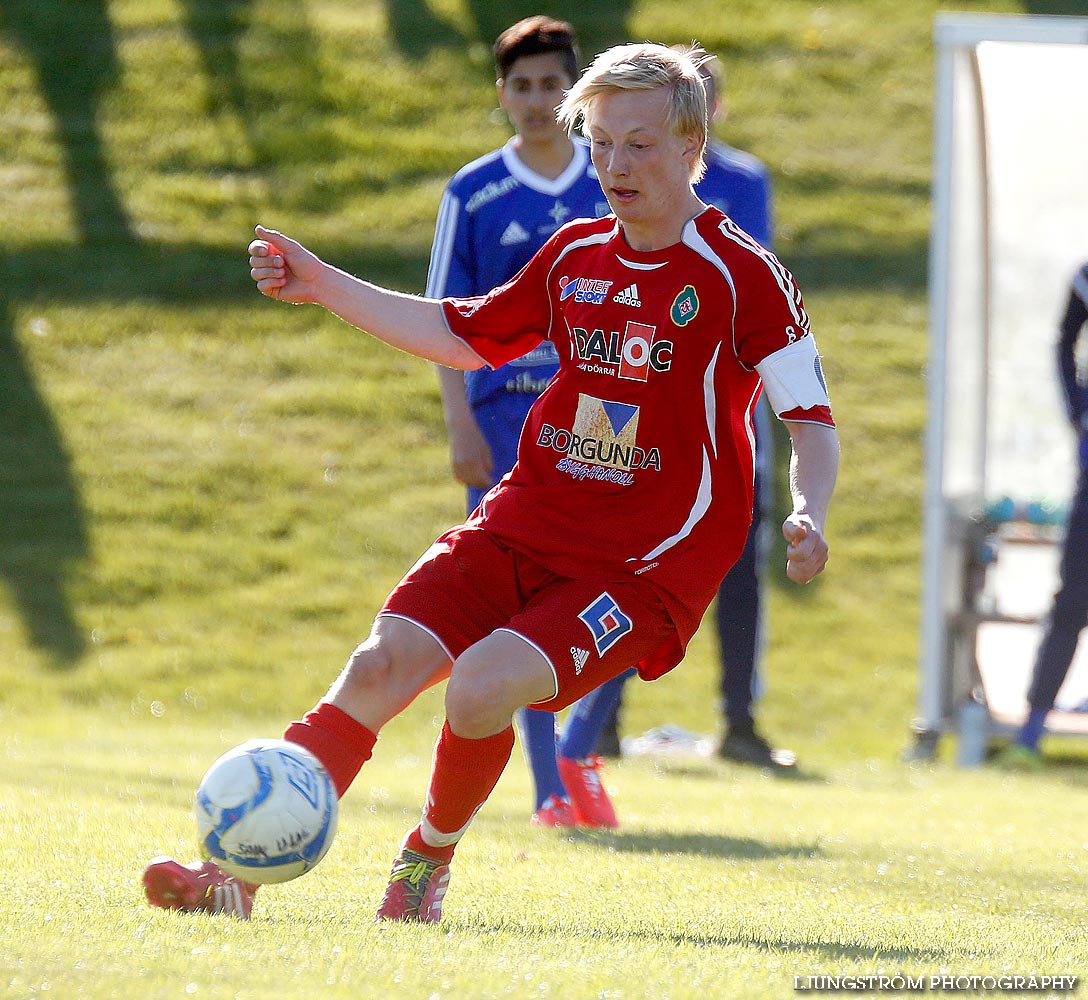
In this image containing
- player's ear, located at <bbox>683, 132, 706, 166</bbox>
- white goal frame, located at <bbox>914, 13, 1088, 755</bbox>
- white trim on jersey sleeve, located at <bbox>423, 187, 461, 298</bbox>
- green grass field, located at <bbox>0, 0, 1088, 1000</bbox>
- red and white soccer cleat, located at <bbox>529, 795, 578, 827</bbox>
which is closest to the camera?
green grass field, located at <bbox>0, 0, 1088, 1000</bbox>

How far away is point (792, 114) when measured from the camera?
1356cm

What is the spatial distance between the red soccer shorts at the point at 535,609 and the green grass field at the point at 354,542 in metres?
0.58

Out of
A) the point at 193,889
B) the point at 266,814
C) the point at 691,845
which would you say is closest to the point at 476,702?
the point at 266,814

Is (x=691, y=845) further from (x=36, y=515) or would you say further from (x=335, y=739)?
(x=36, y=515)

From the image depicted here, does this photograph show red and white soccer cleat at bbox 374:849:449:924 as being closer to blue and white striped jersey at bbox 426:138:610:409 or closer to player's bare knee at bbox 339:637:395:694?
player's bare knee at bbox 339:637:395:694

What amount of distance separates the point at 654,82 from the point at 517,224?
5.31 ft

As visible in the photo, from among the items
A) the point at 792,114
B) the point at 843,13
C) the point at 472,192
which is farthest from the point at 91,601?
the point at 843,13

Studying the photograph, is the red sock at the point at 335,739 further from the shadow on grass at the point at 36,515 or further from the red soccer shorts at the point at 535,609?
the shadow on grass at the point at 36,515

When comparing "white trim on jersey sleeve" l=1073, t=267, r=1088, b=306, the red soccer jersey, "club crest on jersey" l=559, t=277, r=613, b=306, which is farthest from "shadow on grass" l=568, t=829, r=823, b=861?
"white trim on jersey sleeve" l=1073, t=267, r=1088, b=306

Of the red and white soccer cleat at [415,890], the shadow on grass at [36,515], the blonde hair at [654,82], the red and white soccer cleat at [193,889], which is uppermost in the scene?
the blonde hair at [654,82]

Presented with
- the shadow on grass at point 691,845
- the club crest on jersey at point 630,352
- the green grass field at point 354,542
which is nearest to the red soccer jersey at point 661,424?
the club crest on jersey at point 630,352

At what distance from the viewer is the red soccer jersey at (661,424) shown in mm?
3574

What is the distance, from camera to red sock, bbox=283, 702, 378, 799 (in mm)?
3477

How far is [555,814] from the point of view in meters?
5.08
